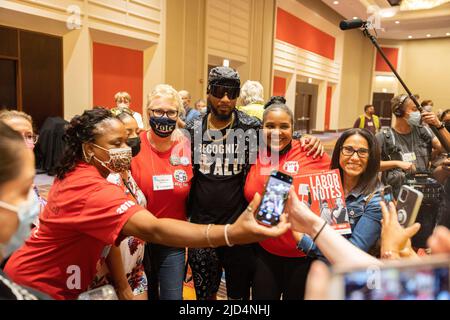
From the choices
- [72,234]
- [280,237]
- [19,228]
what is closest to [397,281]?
[19,228]

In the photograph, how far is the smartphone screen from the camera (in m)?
0.58

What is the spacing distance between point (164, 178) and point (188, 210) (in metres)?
0.27

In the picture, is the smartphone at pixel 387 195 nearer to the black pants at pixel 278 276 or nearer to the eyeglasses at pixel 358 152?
the eyeglasses at pixel 358 152

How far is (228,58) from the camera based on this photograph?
34.7 ft

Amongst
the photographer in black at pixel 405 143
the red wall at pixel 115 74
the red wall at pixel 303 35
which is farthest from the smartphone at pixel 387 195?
the red wall at pixel 303 35

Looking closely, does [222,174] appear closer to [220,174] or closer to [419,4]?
[220,174]

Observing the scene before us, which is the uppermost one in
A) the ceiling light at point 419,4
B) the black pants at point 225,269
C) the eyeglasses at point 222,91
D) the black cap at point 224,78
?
the ceiling light at point 419,4

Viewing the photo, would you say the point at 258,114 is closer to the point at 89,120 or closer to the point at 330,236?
the point at 89,120

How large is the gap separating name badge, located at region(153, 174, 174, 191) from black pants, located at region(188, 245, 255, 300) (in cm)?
47

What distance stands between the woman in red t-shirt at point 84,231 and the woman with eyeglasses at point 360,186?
0.51 meters

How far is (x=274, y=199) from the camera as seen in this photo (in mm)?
1182

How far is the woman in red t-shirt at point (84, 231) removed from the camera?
1.32 meters

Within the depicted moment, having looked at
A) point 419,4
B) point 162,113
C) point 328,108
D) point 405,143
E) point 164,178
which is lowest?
point 164,178

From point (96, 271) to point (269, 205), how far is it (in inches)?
35.7
